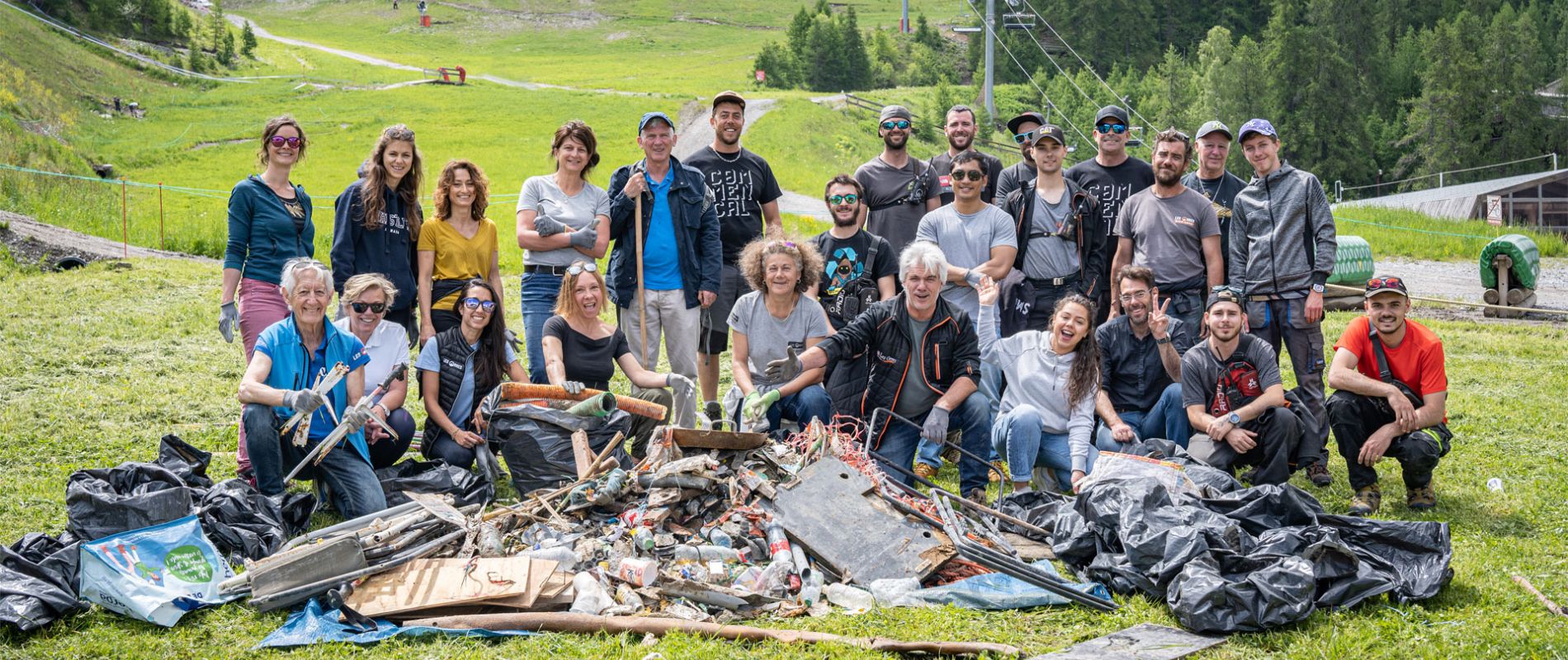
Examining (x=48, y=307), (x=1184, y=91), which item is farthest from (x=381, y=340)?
(x=1184, y=91)

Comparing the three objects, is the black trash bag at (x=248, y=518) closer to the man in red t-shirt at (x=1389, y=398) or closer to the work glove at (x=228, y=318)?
the work glove at (x=228, y=318)

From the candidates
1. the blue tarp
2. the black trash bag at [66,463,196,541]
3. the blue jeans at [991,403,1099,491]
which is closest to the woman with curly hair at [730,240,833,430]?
the blue jeans at [991,403,1099,491]

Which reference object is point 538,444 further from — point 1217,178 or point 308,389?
point 1217,178

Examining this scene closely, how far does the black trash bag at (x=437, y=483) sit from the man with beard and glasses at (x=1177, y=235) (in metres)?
3.77

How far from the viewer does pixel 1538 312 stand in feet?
44.4

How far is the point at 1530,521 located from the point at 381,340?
6.00 meters

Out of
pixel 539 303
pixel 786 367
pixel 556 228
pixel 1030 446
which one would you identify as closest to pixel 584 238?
pixel 556 228

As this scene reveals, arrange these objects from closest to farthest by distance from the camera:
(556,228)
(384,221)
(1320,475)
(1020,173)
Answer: (1320,475)
(384,221)
(556,228)
(1020,173)

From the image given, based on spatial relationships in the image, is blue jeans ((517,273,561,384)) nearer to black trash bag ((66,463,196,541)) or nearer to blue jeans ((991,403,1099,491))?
black trash bag ((66,463,196,541))

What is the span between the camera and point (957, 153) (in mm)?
7715

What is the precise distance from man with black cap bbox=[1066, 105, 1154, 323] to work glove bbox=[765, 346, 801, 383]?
2.21 m

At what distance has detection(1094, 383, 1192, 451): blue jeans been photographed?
6332 mm

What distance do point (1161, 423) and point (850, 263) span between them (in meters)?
2.00

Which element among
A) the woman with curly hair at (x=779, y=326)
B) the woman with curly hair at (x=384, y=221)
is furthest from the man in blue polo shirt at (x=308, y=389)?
the woman with curly hair at (x=779, y=326)
